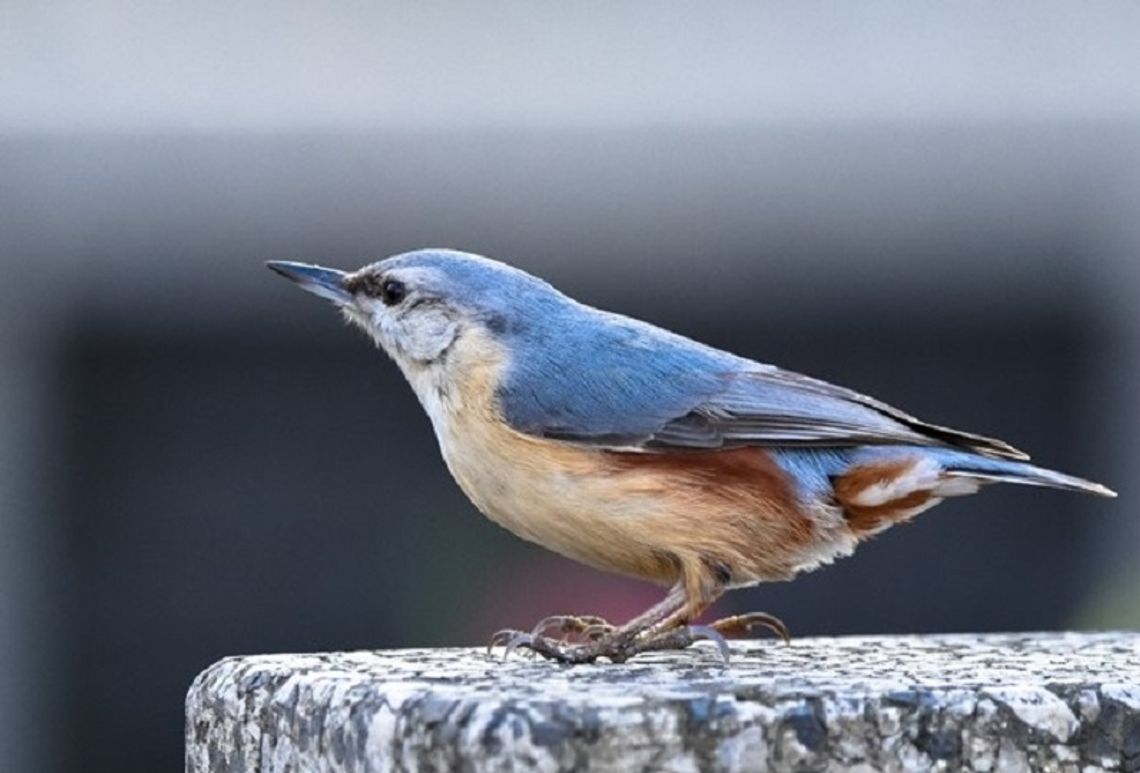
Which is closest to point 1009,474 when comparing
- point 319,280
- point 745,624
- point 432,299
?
point 745,624

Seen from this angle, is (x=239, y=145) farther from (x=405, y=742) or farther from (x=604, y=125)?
(x=405, y=742)

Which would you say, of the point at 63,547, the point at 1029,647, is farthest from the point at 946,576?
Answer: the point at 1029,647

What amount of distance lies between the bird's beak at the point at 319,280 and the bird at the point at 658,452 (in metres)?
0.26

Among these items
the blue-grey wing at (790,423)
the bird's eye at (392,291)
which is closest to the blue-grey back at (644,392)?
the blue-grey wing at (790,423)

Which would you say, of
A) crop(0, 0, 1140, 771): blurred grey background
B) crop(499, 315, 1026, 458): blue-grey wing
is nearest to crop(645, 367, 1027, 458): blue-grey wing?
crop(499, 315, 1026, 458): blue-grey wing

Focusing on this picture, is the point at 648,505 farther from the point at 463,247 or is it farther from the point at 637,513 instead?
the point at 463,247

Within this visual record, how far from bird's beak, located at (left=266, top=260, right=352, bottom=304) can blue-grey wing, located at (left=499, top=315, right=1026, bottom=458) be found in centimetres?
60

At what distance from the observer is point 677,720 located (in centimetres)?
257

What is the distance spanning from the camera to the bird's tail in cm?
414

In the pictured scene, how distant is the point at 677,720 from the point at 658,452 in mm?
1586

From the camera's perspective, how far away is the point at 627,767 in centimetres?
254

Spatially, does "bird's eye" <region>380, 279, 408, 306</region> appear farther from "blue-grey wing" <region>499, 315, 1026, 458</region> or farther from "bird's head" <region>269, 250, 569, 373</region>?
"blue-grey wing" <region>499, 315, 1026, 458</region>

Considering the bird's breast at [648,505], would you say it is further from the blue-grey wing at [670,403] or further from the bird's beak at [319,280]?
the bird's beak at [319,280]

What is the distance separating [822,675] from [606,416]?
1311 millimetres
